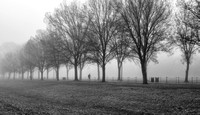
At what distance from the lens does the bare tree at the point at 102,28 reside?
3612 centimetres

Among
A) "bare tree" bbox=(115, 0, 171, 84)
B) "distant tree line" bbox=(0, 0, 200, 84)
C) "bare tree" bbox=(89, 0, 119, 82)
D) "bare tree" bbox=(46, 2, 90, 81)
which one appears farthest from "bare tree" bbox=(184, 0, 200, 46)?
"bare tree" bbox=(46, 2, 90, 81)

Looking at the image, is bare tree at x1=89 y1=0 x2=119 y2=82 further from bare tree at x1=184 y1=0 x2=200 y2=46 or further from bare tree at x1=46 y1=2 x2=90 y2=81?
bare tree at x1=184 y1=0 x2=200 y2=46

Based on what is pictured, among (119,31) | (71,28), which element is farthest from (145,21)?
(71,28)

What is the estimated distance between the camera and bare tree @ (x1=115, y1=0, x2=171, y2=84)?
29.8 meters

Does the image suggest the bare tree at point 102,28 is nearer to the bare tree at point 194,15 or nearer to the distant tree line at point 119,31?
the distant tree line at point 119,31

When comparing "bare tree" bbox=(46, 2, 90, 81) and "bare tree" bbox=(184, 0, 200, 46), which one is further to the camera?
"bare tree" bbox=(46, 2, 90, 81)

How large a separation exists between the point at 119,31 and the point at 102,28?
4.69 m

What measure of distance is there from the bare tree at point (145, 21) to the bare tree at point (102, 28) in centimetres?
496

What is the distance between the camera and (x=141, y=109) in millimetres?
15328

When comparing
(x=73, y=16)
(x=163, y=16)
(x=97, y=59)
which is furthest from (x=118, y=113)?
(x=73, y=16)

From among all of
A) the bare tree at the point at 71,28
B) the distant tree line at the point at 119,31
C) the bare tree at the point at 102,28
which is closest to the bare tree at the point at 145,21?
the distant tree line at the point at 119,31

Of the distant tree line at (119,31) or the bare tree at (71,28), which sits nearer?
the distant tree line at (119,31)

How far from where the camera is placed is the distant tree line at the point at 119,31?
2959 centimetres

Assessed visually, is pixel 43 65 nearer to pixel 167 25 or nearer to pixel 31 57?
pixel 31 57
